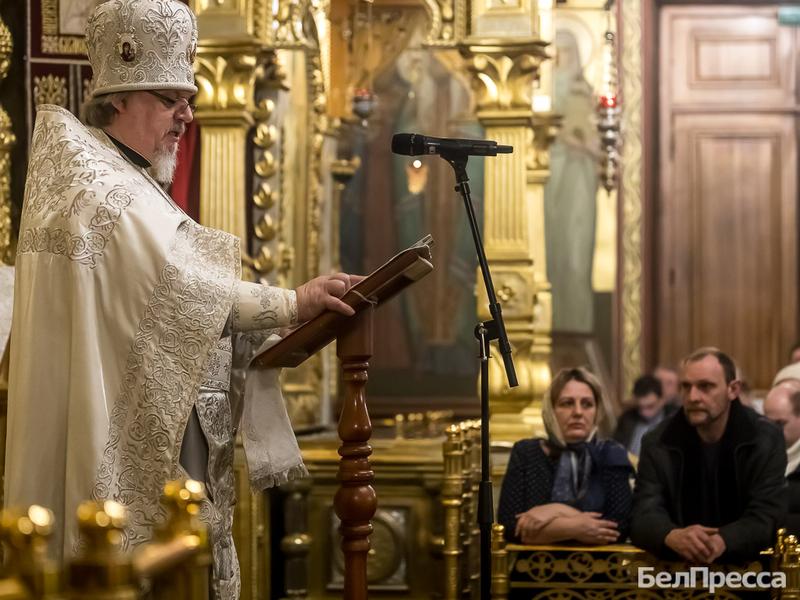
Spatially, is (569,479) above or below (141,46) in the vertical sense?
below

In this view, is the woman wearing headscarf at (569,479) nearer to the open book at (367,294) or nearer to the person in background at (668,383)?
the open book at (367,294)

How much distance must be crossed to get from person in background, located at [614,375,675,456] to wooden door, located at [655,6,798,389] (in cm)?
245

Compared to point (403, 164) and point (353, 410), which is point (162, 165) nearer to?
point (353, 410)

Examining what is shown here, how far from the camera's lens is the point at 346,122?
9.66m

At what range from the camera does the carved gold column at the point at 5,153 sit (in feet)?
21.2

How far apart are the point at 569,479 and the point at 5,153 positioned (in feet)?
8.91

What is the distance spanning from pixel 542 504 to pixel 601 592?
20.1 inches

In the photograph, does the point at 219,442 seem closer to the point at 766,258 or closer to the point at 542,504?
the point at 542,504

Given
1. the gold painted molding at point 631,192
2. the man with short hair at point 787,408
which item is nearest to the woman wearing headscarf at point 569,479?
the man with short hair at point 787,408

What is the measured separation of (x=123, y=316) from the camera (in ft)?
12.7

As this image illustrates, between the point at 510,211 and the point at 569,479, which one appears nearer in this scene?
the point at 569,479

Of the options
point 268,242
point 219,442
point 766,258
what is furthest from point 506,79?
point 766,258

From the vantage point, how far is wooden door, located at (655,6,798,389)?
42.4 ft

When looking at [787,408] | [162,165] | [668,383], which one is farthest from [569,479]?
Result: [668,383]
